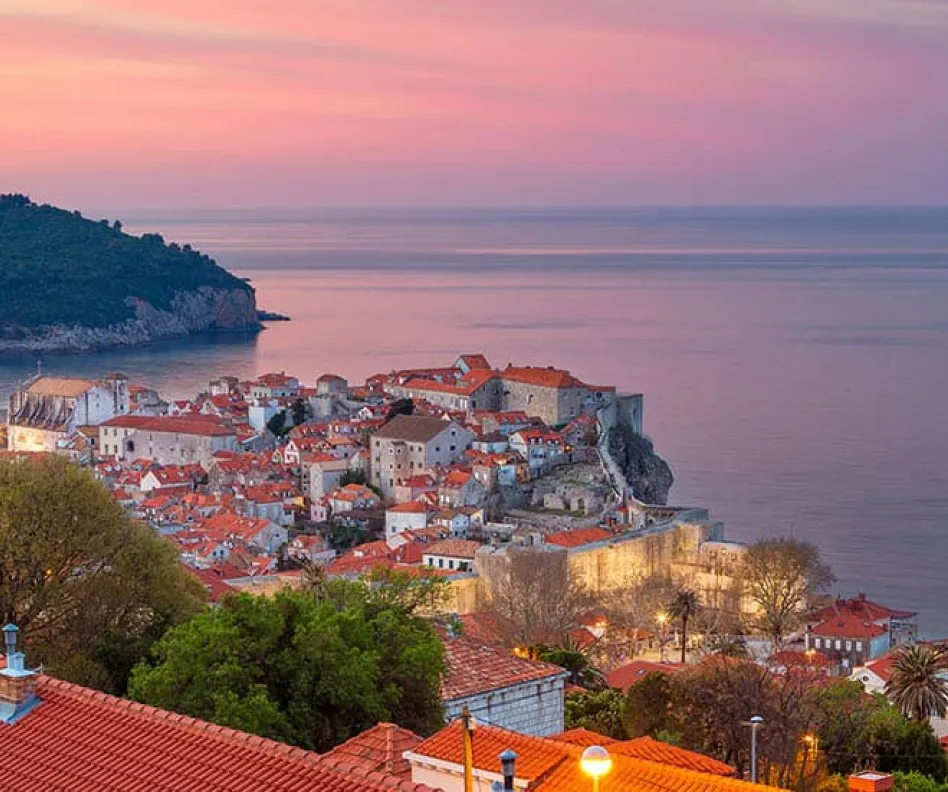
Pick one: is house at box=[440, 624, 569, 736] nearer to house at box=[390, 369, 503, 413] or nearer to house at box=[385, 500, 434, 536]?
house at box=[385, 500, 434, 536]

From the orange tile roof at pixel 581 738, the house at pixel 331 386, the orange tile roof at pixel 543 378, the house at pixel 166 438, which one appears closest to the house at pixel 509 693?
the orange tile roof at pixel 581 738

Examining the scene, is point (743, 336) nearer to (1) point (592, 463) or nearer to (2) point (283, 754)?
(1) point (592, 463)

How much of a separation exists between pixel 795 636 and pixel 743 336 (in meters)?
56.6

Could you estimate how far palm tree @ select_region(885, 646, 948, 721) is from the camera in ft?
60.3

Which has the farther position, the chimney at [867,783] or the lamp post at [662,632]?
the lamp post at [662,632]

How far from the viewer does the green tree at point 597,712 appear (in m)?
14.8

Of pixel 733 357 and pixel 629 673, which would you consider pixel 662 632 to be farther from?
pixel 733 357

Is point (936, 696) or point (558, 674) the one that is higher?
point (558, 674)

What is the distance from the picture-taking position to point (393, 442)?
41.5m

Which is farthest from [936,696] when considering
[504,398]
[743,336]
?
[743,336]

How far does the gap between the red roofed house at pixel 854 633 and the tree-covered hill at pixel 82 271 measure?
82.9 metres

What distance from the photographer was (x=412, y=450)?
4122 centimetres

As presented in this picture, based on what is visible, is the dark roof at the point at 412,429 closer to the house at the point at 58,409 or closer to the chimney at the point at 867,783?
the house at the point at 58,409

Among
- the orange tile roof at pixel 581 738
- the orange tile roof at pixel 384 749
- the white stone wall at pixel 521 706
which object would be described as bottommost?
the white stone wall at pixel 521 706
